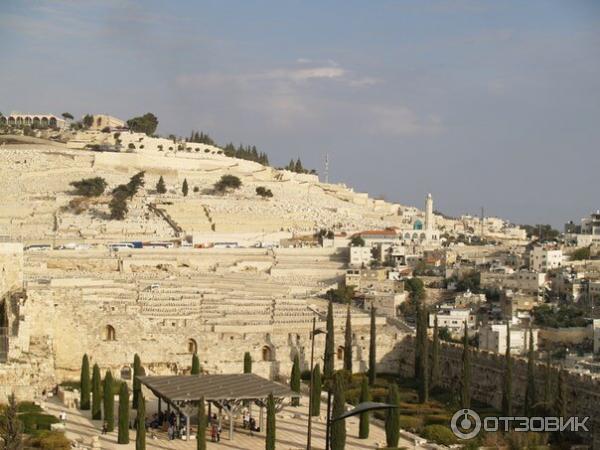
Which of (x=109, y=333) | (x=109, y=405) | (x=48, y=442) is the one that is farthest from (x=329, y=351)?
(x=48, y=442)

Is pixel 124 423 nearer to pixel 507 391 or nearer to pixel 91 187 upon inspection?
pixel 507 391

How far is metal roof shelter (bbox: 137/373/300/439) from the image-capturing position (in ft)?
81.9

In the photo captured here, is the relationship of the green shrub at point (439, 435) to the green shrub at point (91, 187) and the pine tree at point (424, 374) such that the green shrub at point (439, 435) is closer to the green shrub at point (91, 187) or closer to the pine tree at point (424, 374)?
the pine tree at point (424, 374)

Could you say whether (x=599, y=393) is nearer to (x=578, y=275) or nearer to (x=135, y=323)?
(x=135, y=323)

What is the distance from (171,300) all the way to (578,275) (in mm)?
23430

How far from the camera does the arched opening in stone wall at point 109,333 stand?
3142 centimetres

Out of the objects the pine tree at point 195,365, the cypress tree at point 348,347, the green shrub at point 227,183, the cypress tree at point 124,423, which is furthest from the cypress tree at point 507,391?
the green shrub at point 227,183

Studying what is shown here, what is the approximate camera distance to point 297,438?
25.4 metres

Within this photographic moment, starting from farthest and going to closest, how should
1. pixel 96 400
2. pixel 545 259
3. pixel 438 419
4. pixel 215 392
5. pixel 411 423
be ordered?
pixel 545 259 < pixel 438 419 < pixel 411 423 < pixel 96 400 < pixel 215 392

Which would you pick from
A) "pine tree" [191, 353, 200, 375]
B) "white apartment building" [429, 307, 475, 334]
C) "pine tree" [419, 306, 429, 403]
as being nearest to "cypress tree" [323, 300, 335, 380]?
"pine tree" [419, 306, 429, 403]

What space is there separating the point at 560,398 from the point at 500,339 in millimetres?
12371

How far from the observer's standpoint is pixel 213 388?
2591cm

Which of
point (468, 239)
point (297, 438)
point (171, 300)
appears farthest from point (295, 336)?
point (468, 239)

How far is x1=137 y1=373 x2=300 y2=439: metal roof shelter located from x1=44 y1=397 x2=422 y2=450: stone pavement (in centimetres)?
46
